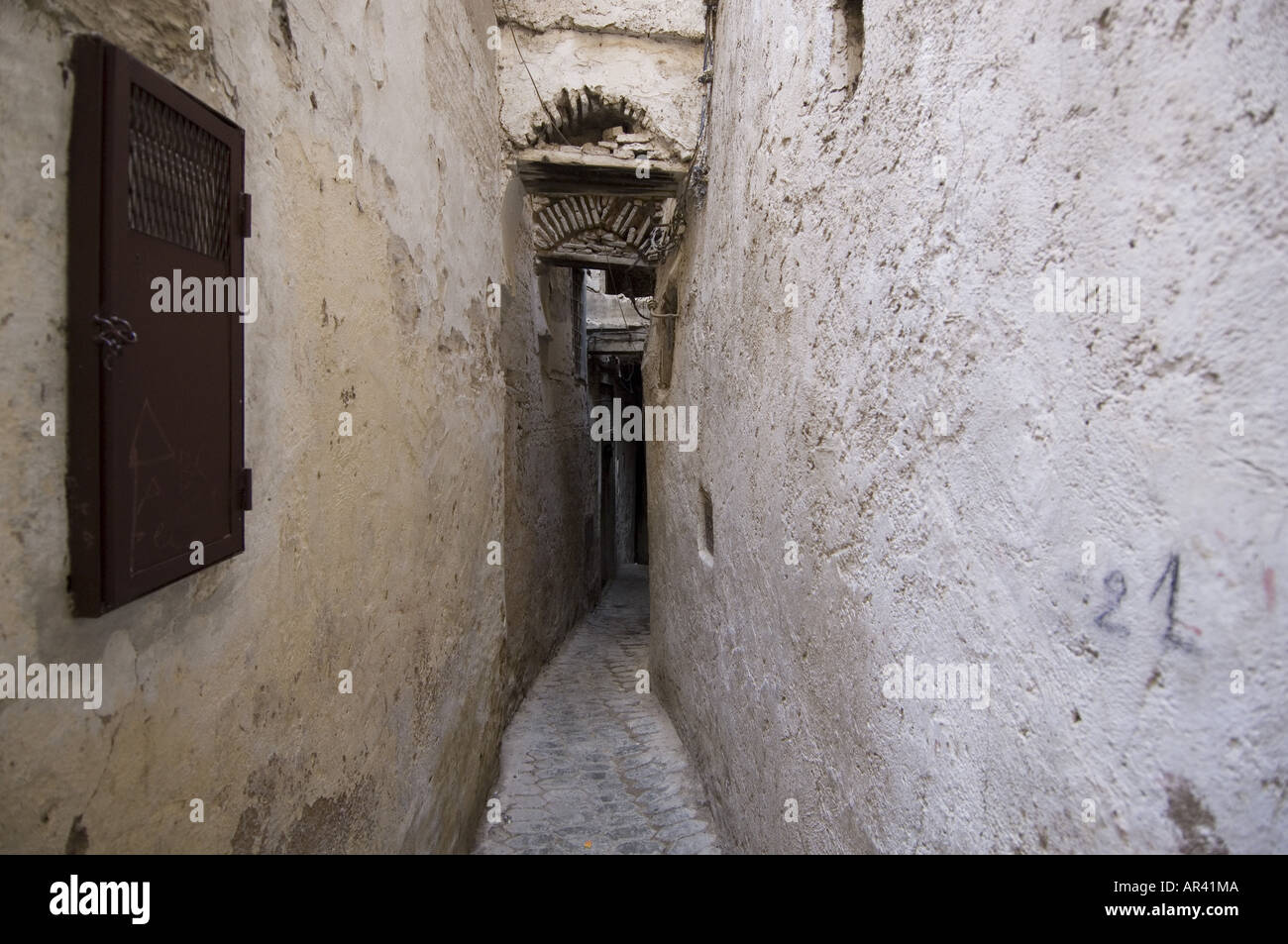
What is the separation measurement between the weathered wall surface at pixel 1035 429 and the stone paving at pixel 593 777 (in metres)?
1.67

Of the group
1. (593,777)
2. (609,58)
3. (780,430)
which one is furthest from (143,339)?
(609,58)

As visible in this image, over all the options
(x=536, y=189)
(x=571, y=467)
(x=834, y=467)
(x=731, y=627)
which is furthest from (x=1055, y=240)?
(x=571, y=467)

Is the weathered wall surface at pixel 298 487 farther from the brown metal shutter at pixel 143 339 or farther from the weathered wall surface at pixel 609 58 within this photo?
the weathered wall surface at pixel 609 58

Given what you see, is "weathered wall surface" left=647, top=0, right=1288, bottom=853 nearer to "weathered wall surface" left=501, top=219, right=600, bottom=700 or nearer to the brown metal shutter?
the brown metal shutter

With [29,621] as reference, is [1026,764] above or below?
below

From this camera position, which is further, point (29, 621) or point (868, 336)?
point (868, 336)

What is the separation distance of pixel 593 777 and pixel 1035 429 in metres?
4.29

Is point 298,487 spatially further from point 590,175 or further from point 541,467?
point 541,467

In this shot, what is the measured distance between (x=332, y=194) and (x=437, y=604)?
192 centimetres

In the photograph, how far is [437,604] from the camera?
11.2ft

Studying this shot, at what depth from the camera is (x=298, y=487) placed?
6.42ft

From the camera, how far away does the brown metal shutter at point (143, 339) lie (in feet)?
3.69

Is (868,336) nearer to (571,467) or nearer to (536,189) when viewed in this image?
(536,189)

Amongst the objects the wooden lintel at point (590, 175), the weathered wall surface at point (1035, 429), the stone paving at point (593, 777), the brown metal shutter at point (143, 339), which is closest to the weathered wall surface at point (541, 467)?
the wooden lintel at point (590, 175)
